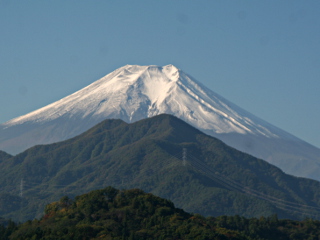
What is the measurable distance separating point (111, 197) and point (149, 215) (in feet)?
25.0

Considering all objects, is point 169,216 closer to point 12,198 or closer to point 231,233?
point 231,233

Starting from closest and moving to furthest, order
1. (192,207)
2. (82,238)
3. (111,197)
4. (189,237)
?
(82,238) < (189,237) < (111,197) < (192,207)

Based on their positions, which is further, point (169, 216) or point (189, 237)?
point (169, 216)

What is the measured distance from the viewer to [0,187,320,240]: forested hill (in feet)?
314

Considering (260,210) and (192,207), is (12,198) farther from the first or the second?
(260,210)

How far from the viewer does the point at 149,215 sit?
10838 cm

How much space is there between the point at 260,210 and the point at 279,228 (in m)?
65.4

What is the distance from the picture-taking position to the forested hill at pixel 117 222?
3765 inches

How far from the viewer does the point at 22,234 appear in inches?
3907

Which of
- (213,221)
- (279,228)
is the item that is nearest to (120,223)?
(213,221)

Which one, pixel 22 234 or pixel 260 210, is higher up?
pixel 260 210

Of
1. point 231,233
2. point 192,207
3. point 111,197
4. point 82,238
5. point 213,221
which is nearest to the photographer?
point 82,238

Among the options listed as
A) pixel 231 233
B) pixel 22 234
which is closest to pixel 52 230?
pixel 22 234

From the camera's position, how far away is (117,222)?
104m
